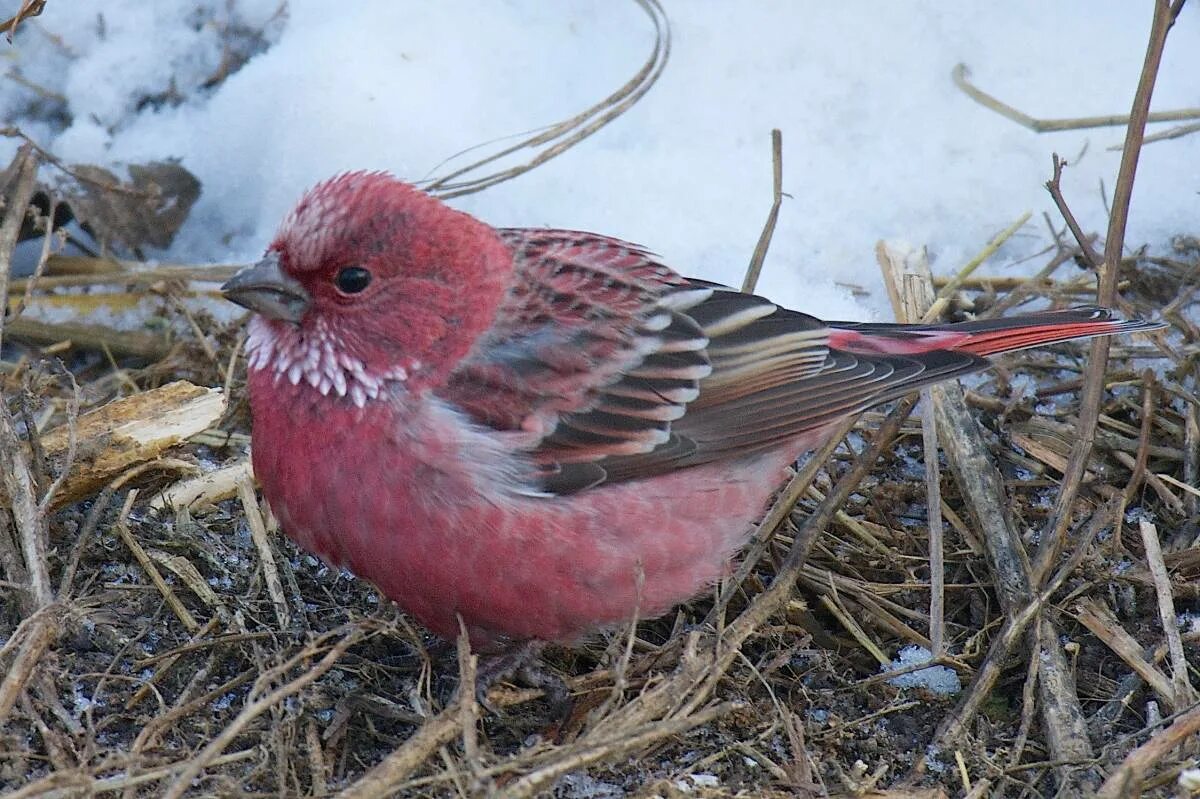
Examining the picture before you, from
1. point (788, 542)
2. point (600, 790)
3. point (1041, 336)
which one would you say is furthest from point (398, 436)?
point (1041, 336)

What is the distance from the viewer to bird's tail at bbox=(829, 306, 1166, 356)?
4.32 m

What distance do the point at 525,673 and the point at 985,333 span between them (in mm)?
1657

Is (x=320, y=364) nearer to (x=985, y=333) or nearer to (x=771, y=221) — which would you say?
(x=771, y=221)

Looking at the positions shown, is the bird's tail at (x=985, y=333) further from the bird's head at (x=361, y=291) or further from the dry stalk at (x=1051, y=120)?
the dry stalk at (x=1051, y=120)

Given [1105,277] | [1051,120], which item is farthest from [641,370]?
[1051,120]

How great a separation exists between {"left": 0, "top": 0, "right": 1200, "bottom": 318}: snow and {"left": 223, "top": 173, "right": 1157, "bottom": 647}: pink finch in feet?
5.16

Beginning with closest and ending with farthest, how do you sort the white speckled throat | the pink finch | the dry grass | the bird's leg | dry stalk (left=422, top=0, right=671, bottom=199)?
the dry grass → the pink finch → the white speckled throat → the bird's leg → dry stalk (left=422, top=0, right=671, bottom=199)

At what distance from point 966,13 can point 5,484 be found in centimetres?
456

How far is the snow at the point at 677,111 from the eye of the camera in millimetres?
5969

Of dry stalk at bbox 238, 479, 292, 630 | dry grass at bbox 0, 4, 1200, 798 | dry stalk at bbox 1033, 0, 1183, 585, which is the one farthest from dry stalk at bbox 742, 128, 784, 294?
dry stalk at bbox 238, 479, 292, 630

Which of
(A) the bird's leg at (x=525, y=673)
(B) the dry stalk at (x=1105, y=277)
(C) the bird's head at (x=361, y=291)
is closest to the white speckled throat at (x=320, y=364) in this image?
(C) the bird's head at (x=361, y=291)

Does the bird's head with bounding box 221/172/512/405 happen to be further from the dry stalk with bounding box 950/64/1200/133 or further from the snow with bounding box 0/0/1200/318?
the dry stalk with bounding box 950/64/1200/133

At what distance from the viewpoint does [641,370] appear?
159 inches

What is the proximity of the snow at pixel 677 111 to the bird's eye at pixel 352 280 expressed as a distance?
2.11 m
